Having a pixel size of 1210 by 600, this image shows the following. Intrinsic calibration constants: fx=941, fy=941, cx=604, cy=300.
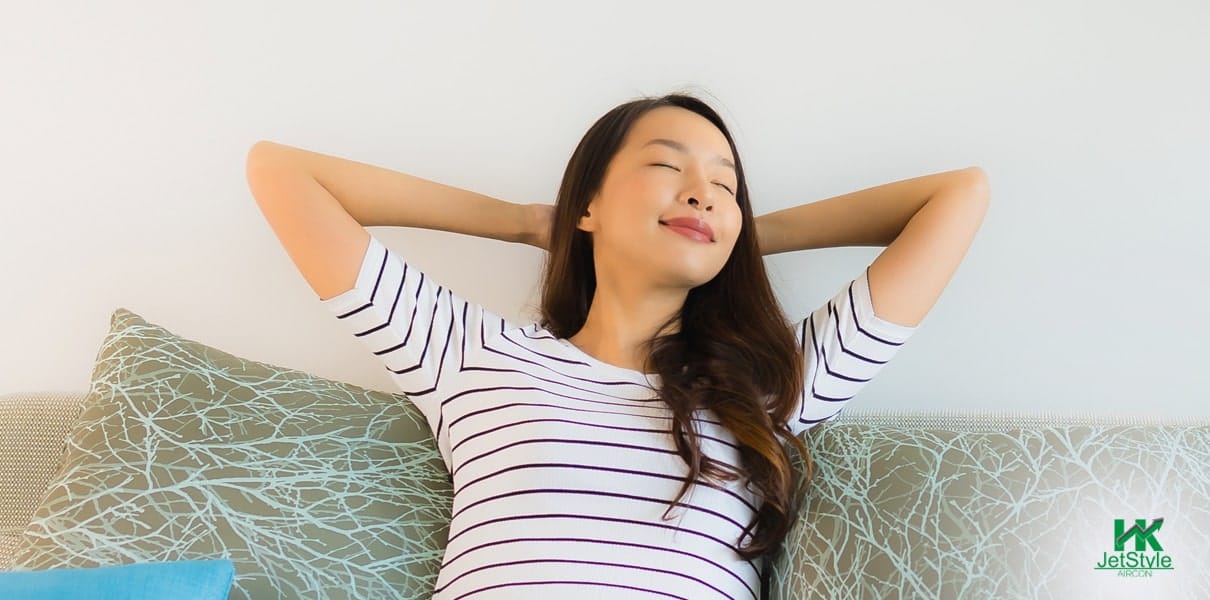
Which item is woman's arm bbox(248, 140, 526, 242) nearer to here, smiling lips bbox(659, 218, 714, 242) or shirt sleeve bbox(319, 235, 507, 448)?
shirt sleeve bbox(319, 235, 507, 448)

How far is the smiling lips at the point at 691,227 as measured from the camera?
1137 millimetres

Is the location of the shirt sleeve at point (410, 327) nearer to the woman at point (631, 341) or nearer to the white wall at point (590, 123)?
the woman at point (631, 341)

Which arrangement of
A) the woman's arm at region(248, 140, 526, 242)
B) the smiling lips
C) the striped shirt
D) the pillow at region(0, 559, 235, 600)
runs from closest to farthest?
the pillow at region(0, 559, 235, 600), the striped shirt, the smiling lips, the woman's arm at region(248, 140, 526, 242)

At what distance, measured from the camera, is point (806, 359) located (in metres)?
1.15

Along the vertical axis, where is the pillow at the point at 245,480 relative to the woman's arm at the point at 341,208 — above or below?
below

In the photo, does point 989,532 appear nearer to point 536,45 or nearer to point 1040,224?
point 1040,224

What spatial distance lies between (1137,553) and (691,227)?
577 mm

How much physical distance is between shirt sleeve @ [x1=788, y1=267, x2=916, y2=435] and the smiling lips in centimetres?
18

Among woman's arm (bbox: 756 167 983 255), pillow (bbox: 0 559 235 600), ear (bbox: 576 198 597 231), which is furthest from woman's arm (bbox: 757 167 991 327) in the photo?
pillow (bbox: 0 559 235 600)

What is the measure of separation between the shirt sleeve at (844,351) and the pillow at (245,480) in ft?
1.53

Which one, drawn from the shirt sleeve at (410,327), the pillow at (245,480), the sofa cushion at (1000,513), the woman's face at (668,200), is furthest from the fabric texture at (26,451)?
the sofa cushion at (1000,513)

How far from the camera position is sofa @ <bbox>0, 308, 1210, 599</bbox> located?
0.94 metres

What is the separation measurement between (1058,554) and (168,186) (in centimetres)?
134

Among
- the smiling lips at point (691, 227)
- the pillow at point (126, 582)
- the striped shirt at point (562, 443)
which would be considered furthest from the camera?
the smiling lips at point (691, 227)
